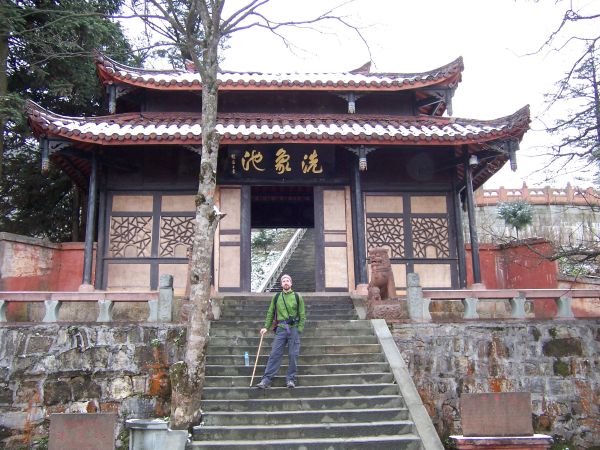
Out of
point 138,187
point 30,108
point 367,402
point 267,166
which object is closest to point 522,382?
point 367,402

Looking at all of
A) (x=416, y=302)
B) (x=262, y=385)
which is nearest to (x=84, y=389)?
(x=262, y=385)

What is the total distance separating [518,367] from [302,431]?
394cm

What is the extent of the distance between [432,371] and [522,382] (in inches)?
Answer: 57.4

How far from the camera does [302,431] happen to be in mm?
6691

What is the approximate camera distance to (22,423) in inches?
304

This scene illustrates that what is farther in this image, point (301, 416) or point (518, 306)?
point (518, 306)

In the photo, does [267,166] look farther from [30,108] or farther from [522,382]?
[522,382]

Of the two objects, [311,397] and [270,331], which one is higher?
[270,331]

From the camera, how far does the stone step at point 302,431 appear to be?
664cm

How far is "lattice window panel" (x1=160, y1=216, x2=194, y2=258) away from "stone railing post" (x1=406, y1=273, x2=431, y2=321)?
4898mm

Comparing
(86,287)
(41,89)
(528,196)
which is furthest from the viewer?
(528,196)

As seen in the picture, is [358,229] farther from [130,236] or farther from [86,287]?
[86,287]

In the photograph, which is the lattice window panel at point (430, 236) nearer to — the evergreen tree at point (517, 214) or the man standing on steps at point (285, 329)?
the man standing on steps at point (285, 329)

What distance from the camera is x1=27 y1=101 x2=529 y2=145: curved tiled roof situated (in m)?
10.6
